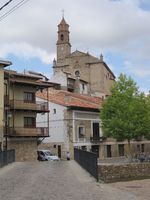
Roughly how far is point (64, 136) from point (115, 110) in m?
8.80

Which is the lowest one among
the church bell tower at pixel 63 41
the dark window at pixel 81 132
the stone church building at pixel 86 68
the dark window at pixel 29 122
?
the dark window at pixel 81 132

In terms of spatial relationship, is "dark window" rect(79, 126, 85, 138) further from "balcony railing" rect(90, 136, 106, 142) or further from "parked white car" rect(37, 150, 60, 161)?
"parked white car" rect(37, 150, 60, 161)

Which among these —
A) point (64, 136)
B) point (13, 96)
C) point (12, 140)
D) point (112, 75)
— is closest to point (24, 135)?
point (12, 140)

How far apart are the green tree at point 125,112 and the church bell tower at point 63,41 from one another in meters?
50.6

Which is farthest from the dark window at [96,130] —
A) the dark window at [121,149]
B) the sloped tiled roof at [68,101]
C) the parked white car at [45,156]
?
the parked white car at [45,156]

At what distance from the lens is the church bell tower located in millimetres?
112000

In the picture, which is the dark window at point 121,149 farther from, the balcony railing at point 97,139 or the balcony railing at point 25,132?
the balcony railing at point 25,132

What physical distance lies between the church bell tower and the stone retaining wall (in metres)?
70.2

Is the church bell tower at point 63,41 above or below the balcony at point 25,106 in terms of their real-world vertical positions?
above

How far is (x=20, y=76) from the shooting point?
5612cm

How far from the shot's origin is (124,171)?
41000 millimetres

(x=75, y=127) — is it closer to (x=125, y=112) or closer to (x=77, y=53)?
(x=125, y=112)

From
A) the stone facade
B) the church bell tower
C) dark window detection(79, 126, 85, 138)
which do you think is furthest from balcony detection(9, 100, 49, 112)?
the church bell tower

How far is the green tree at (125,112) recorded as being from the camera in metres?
59.3
